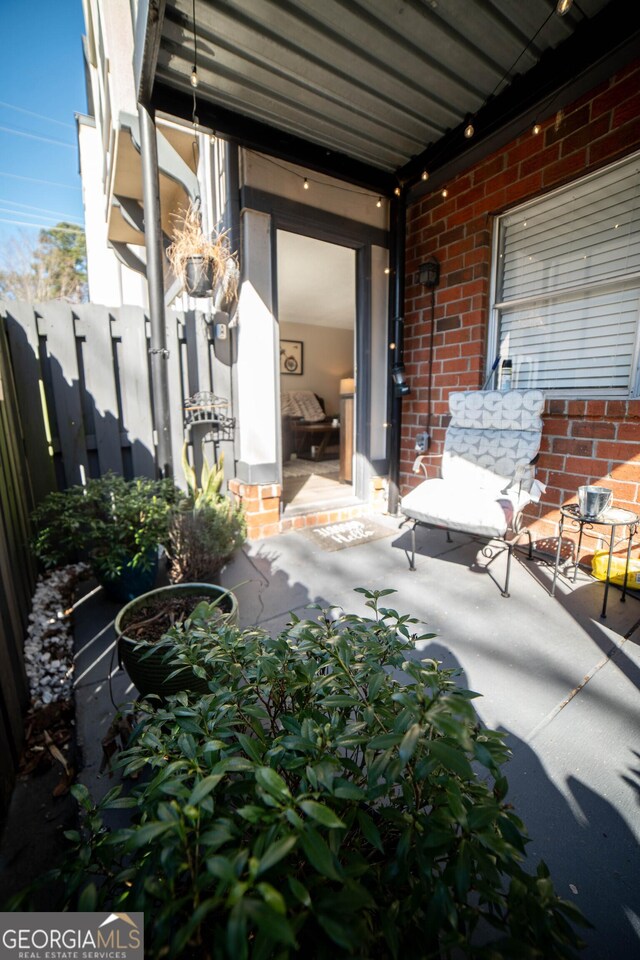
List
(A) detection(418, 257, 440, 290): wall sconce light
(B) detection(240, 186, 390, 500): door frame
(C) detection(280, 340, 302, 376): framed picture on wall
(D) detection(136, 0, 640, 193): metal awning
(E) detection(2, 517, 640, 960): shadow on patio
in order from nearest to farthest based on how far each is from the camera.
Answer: (E) detection(2, 517, 640, 960): shadow on patio
(D) detection(136, 0, 640, 193): metal awning
(B) detection(240, 186, 390, 500): door frame
(A) detection(418, 257, 440, 290): wall sconce light
(C) detection(280, 340, 302, 376): framed picture on wall

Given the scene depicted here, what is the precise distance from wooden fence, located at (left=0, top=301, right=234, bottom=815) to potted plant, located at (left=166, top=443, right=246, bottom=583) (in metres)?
0.44

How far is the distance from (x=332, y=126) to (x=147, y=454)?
254 cm

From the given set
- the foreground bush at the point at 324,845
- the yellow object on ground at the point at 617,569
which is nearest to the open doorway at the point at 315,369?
the yellow object on ground at the point at 617,569

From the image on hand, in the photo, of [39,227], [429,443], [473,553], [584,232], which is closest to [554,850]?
[473,553]

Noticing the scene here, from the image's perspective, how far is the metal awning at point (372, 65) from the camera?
1.94m

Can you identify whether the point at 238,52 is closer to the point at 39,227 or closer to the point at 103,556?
the point at 103,556

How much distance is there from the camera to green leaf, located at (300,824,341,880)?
395mm

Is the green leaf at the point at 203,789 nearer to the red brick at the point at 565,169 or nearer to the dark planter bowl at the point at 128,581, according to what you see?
the dark planter bowl at the point at 128,581

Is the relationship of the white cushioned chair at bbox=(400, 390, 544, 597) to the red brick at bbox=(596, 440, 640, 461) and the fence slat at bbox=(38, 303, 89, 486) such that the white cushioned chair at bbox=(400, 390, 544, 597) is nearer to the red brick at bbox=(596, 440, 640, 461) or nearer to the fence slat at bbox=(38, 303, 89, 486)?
the red brick at bbox=(596, 440, 640, 461)

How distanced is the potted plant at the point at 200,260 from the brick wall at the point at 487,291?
5.41 ft

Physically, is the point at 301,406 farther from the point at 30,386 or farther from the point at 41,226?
the point at 41,226

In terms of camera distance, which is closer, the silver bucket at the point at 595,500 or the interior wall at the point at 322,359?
the silver bucket at the point at 595,500

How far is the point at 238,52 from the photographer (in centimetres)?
213

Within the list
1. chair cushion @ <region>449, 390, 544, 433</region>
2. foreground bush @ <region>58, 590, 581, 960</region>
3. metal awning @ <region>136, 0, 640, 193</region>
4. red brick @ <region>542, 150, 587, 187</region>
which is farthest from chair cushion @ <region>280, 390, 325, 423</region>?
foreground bush @ <region>58, 590, 581, 960</region>
